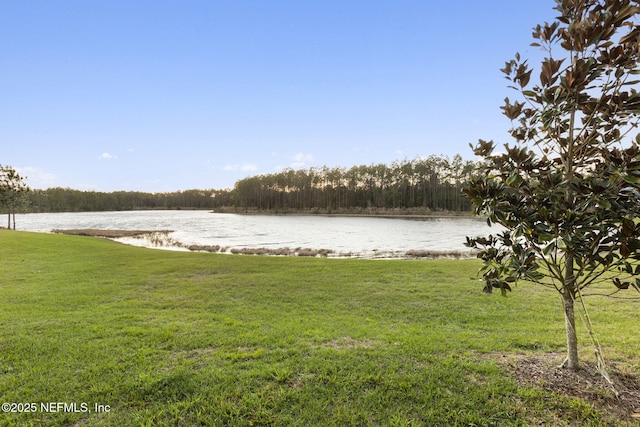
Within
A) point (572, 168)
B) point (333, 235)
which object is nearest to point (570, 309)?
point (572, 168)

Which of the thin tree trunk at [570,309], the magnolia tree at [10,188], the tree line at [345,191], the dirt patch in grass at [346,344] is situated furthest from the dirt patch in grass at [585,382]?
the tree line at [345,191]

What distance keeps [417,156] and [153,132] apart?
54623 mm

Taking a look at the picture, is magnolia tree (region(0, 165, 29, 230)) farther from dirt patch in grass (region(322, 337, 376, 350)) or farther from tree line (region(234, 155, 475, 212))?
tree line (region(234, 155, 475, 212))

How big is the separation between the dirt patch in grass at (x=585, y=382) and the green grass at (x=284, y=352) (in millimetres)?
161

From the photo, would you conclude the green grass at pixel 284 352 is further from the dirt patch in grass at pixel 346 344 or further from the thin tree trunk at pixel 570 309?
the thin tree trunk at pixel 570 309

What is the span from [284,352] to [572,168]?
3433 mm

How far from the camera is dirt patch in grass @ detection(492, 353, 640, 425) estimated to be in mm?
2275

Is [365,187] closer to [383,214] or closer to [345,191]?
[345,191]

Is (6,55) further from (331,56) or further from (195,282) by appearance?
(331,56)

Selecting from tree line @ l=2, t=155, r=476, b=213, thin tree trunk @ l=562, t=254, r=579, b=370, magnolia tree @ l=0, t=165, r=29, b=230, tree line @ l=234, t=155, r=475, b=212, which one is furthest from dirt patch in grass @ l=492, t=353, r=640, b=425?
tree line @ l=234, t=155, r=475, b=212

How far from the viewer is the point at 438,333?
405 cm

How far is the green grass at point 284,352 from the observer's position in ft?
7.64

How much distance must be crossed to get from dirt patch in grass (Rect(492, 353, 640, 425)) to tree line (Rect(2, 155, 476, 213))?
182 ft

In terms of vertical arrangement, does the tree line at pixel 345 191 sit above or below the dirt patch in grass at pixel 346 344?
above
